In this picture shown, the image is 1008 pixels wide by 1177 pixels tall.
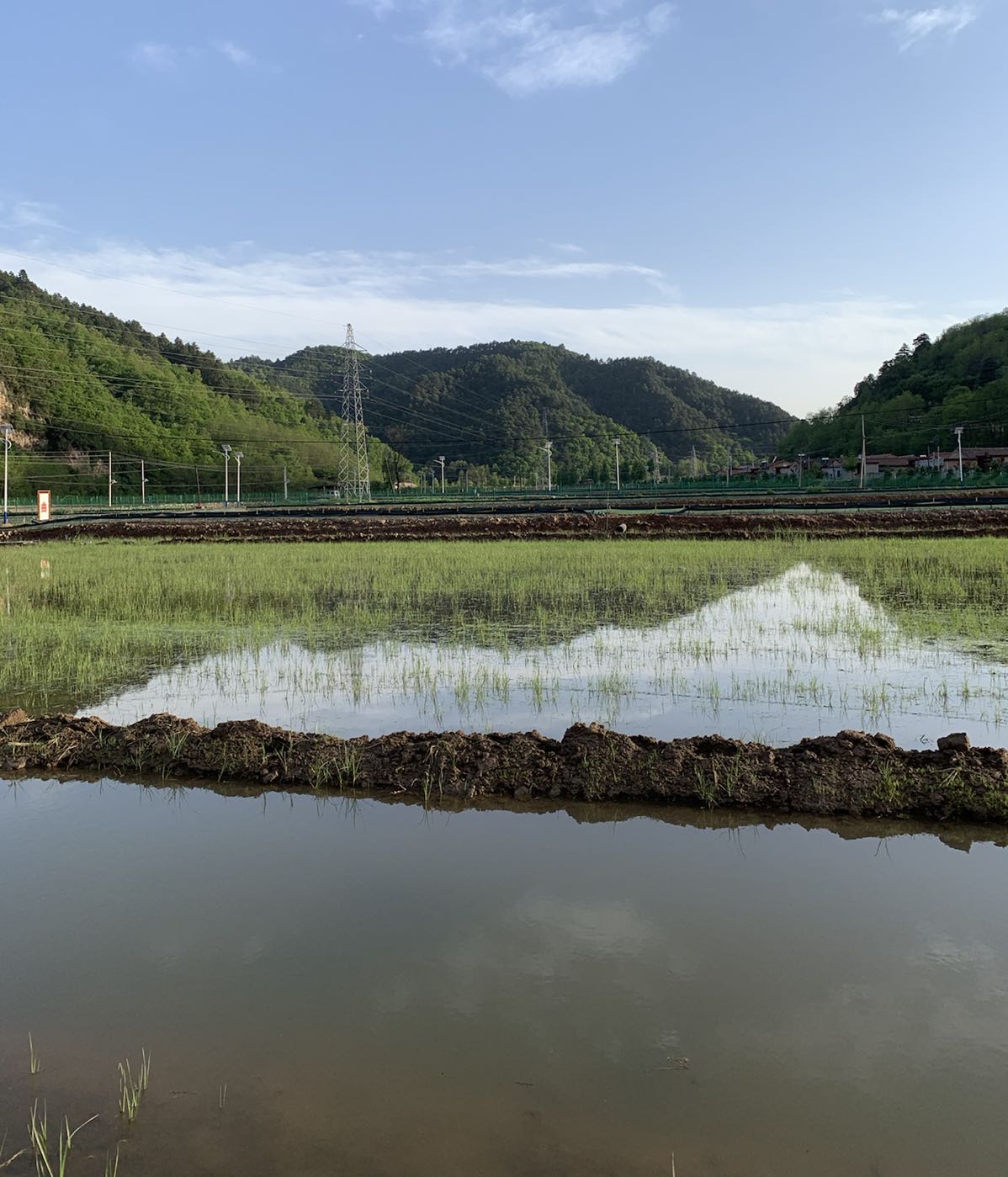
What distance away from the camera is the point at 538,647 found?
9.43 metres

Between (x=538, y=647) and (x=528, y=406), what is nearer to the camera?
(x=538, y=647)

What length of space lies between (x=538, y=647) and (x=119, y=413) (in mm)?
90673

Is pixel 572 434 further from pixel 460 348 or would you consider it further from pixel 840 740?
A: pixel 840 740

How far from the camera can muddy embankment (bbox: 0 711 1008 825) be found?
188 inches

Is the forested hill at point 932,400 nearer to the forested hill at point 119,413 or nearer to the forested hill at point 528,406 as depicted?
the forested hill at point 528,406

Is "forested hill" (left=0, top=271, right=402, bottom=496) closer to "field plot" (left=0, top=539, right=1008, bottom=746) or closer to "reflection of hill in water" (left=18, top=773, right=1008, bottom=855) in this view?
"field plot" (left=0, top=539, right=1008, bottom=746)

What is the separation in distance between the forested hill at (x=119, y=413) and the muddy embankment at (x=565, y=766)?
81.3 metres

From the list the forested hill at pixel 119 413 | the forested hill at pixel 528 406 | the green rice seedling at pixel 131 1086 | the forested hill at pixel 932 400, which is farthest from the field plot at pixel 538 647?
the forested hill at pixel 528 406

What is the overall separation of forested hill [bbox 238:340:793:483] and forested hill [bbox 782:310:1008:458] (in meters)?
15.3

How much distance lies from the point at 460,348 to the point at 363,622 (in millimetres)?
125247

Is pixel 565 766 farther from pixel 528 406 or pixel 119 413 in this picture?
pixel 528 406

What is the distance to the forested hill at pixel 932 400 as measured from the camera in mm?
84938

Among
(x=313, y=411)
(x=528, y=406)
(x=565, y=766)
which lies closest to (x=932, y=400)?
(x=528, y=406)

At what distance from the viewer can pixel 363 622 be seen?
11430 mm
